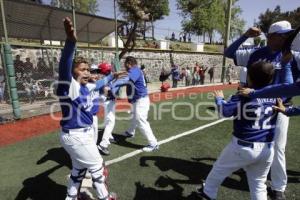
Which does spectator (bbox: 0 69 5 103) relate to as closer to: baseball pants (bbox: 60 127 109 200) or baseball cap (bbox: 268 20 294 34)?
baseball pants (bbox: 60 127 109 200)

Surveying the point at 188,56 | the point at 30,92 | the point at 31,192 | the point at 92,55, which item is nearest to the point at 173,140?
the point at 31,192

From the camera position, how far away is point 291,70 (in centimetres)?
351

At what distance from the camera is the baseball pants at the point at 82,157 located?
3.38m

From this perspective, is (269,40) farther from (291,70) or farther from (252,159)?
(252,159)

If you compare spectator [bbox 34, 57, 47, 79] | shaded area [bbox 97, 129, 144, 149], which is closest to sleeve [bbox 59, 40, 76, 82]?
shaded area [bbox 97, 129, 144, 149]

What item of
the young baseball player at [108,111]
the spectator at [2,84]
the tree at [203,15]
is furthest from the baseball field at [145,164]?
the tree at [203,15]

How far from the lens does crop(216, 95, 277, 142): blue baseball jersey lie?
9.98 ft

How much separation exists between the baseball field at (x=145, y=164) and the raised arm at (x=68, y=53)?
2027 mm

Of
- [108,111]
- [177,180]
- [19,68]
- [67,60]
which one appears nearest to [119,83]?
[108,111]

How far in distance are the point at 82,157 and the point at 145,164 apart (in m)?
2.08

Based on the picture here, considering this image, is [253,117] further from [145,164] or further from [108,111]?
[108,111]

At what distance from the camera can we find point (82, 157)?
338 centimetres

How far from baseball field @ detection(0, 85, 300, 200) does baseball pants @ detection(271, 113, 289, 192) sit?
363mm

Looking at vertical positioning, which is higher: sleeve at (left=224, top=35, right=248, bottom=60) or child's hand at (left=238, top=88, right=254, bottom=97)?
sleeve at (left=224, top=35, right=248, bottom=60)
